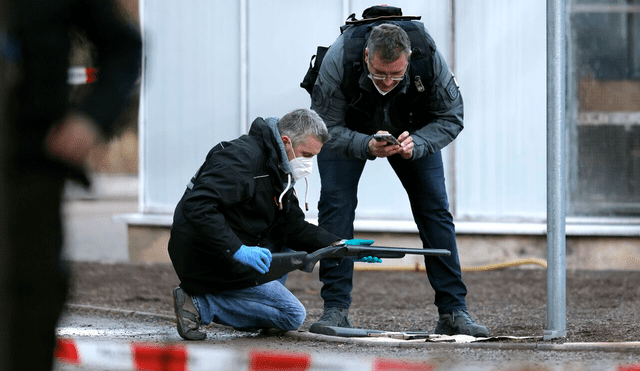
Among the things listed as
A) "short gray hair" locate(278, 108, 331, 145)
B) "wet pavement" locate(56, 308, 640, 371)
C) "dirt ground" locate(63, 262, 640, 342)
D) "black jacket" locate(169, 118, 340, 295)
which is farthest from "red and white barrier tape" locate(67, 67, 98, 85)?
"dirt ground" locate(63, 262, 640, 342)

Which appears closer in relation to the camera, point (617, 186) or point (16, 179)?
point (16, 179)

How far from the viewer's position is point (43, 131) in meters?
2.19

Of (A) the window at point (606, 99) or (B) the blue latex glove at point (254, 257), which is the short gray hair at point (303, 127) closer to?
(B) the blue latex glove at point (254, 257)

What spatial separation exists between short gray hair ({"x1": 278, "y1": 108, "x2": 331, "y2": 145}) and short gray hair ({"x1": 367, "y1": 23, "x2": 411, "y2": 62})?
0.41 meters

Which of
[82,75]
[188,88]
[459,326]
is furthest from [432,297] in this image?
A: [82,75]

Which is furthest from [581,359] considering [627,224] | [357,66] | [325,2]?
[325,2]

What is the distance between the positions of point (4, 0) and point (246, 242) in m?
2.86

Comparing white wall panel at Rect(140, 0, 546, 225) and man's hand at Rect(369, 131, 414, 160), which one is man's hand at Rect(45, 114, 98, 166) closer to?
man's hand at Rect(369, 131, 414, 160)

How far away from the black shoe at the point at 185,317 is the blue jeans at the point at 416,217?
72 cm

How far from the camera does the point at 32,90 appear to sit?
220cm

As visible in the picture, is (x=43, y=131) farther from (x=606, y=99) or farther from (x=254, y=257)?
(x=606, y=99)

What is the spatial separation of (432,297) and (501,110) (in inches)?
95.9

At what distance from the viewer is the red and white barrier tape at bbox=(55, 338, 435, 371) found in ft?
12.1

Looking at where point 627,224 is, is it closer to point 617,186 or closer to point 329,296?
point 617,186
